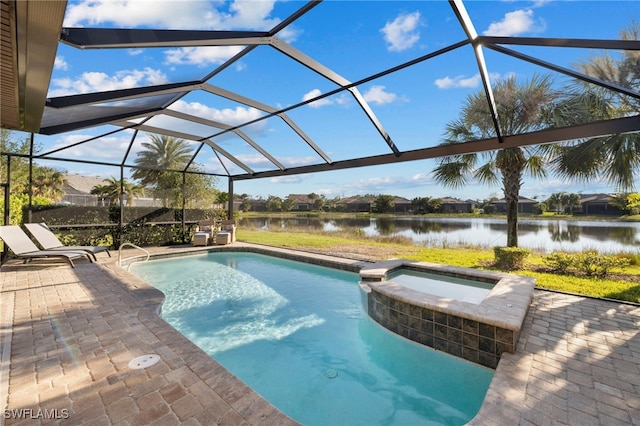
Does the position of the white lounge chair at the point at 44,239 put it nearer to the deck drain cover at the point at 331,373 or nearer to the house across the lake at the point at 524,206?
the deck drain cover at the point at 331,373

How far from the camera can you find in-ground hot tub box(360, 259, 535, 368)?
328cm

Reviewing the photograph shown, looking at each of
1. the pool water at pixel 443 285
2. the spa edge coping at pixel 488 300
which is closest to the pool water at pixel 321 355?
the spa edge coping at pixel 488 300

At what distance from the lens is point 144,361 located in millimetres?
2840

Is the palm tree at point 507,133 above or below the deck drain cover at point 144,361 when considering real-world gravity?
above

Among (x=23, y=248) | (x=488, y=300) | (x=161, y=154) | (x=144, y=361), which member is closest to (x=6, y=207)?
(x=23, y=248)

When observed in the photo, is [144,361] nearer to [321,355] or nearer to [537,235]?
[321,355]

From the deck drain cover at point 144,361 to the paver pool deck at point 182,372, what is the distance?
0.06m

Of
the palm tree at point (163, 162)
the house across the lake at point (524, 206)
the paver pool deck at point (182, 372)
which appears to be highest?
the palm tree at point (163, 162)

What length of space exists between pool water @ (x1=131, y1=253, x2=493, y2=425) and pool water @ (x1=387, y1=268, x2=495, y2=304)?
45.2 inches

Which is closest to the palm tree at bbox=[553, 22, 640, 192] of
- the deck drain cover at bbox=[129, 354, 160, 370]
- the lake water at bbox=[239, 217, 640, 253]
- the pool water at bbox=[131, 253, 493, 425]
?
the lake water at bbox=[239, 217, 640, 253]

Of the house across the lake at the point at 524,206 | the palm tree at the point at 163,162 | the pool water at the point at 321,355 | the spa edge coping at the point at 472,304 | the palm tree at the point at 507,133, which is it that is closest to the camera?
the pool water at the point at 321,355

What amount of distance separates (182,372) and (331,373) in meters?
1.73

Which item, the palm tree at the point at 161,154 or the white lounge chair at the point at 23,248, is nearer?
the white lounge chair at the point at 23,248

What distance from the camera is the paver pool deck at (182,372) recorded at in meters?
2.16
